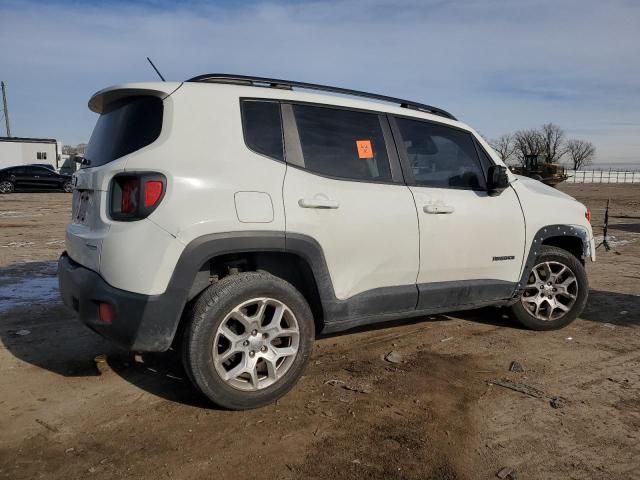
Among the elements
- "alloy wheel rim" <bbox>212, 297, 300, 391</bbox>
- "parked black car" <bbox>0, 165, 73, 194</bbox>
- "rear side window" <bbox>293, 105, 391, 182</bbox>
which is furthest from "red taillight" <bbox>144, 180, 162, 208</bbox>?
"parked black car" <bbox>0, 165, 73, 194</bbox>

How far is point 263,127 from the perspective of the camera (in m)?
3.33

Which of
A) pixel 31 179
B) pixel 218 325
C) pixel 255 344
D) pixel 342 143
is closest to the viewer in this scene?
pixel 218 325

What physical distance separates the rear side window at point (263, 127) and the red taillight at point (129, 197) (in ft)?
2.36

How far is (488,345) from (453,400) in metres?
1.22

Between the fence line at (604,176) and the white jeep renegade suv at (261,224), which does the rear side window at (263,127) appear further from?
the fence line at (604,176)

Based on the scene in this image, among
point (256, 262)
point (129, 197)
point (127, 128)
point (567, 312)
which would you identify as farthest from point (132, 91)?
point (567, 312)

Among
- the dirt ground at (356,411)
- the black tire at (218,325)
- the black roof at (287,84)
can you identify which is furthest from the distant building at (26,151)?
the black tire at (218,325)

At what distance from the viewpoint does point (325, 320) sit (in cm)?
350

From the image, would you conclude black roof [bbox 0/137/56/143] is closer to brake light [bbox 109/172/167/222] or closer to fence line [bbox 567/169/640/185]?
brake light [bbox 109/172/167/222]

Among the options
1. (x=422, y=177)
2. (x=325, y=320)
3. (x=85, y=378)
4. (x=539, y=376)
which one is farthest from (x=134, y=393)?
(x=539, y=376)

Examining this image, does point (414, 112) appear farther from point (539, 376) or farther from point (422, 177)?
point (539, 376)

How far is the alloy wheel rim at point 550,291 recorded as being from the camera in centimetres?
480

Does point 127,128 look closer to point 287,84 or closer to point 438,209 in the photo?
point 287,84

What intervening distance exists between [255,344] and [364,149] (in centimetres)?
156
